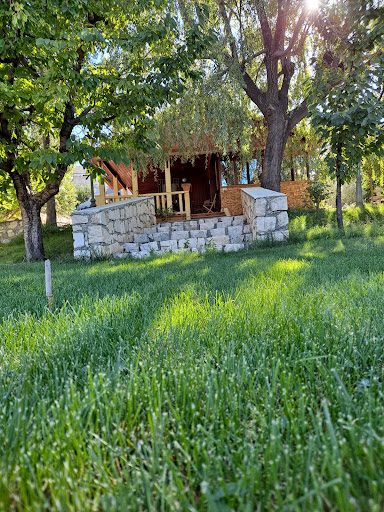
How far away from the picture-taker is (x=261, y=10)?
8562 mm

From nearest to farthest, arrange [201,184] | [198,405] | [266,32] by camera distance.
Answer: [198,405] < [266,32] < [201,184]

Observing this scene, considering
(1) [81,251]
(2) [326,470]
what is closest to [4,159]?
(1) [81,251]

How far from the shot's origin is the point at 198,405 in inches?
44.6

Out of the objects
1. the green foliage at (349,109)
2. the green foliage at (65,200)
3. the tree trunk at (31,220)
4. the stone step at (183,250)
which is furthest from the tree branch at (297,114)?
the green foliage at (65,200)

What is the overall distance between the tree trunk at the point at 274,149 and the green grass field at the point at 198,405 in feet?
26.8

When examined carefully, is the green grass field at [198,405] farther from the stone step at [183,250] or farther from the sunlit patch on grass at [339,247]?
the stone step at [183,250]

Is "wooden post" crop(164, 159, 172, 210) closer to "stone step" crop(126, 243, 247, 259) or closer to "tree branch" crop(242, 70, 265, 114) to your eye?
"tree branch" crop(242, 70, 265, 114)

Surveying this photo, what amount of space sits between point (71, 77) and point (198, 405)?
576cm

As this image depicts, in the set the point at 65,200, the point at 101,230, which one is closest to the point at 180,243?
the point at 101,230

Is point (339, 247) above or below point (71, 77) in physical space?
below

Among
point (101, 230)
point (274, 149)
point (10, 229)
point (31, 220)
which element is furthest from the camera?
point (10, 229)

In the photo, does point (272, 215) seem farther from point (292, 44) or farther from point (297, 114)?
point (292, 44)

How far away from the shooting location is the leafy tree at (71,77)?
5387 millimetres

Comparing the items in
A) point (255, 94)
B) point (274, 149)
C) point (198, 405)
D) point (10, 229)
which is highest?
point (255, 94)
